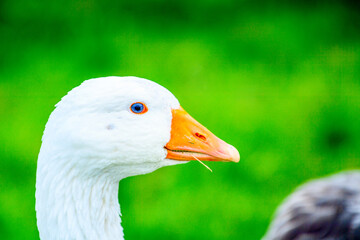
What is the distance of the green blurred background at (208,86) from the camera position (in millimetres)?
3670

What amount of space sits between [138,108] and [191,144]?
0.79ft

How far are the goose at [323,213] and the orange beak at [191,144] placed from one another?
2.72 ft

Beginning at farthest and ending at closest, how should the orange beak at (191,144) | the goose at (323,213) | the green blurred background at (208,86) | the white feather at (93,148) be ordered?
the green blurred background at (208,86), the goose at (323,213), the orange beak at (191,144), the white feather at (93,148)

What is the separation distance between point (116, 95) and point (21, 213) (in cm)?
222

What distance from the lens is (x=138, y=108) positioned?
1.67m

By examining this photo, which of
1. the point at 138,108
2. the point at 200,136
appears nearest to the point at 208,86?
the point at 200,136

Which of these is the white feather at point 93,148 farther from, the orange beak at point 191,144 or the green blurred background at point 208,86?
the green blurred background at point 208,86

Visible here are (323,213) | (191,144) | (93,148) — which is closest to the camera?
(93,148)

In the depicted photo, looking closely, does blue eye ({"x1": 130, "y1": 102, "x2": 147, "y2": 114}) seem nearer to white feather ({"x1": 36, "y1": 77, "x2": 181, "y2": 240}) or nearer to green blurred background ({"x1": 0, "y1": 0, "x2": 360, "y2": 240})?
white feather ({"x1": 36, "y1": 77, "x2": 181, "y2": 240})

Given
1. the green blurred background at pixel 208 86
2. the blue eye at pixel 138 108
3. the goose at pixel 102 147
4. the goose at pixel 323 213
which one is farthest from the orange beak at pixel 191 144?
the green blurred background at pixel 208 86

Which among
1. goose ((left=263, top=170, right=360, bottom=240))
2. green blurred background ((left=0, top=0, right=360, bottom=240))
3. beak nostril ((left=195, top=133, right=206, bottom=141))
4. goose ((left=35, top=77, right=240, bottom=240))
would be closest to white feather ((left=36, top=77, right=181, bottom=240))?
goose ((left=35, top=77, right=240, bottom=240))

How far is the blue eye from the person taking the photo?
166 centimetres

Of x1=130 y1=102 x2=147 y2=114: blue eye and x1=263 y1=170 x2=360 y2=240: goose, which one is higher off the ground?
x1=130 y1=102 x2=147 y2=114: blue eye

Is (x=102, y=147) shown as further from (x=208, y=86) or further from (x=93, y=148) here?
(x=208, y=86)
